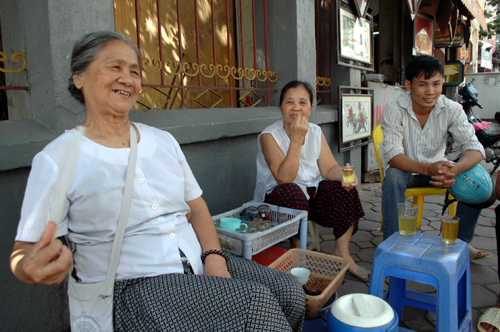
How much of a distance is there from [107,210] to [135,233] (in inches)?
5.7

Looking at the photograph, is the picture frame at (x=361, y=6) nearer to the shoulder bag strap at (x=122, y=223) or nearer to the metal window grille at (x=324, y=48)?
the metal window grille at (x=324, y=48)

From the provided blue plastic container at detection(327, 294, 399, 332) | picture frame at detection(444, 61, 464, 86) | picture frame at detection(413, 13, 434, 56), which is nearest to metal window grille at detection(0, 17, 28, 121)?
blue plastic container at detection(327, 294, 399, 332)

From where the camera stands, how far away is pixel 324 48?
4.96m

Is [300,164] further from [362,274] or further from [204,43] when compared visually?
[204,43]

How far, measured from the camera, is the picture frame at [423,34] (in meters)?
6.83

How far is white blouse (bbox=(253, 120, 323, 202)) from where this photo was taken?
9.21ft

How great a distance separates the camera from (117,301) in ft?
4.37

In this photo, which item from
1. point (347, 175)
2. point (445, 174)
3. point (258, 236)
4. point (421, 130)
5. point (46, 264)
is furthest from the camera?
point (421, 130)

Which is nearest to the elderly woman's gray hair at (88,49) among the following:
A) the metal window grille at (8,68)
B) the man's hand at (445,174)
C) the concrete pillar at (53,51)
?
the concrete pillar at (53,51)

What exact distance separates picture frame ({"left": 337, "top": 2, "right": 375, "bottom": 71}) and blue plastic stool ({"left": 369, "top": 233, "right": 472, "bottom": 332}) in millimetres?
3101

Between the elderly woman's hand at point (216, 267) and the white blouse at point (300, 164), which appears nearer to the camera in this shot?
the elderly woman's hand at point (216, 267)

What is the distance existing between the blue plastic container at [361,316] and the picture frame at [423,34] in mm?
6485

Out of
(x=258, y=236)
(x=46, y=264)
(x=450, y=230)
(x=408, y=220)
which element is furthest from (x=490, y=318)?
(x=46, y=264)

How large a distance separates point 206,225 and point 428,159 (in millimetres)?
2244
